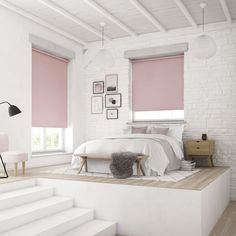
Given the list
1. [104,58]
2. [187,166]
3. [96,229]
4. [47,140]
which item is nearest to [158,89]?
[104,58]

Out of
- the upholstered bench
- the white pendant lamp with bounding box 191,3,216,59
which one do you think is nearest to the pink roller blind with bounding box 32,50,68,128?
the upholstered bench

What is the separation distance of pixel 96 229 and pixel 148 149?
1581mm

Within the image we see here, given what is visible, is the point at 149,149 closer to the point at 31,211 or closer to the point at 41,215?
the point at 41,215

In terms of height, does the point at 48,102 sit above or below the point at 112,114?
above

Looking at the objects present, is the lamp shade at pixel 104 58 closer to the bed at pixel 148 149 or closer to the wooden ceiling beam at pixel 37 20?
the bed at pixel 148 149

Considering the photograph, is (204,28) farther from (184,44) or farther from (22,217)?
(22,217)

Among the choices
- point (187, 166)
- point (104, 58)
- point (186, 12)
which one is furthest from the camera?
point (186, 12)

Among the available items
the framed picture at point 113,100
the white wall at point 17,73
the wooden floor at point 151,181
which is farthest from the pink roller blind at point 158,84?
the wooden floor at point 151,181

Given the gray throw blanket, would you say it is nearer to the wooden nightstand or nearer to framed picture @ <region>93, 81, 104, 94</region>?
the wooden nightstand

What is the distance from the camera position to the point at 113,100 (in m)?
7.47

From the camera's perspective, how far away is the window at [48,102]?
646 centimetres

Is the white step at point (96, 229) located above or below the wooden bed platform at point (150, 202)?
below

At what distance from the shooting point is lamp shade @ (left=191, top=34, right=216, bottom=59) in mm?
4539

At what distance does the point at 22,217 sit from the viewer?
3.63 metres
